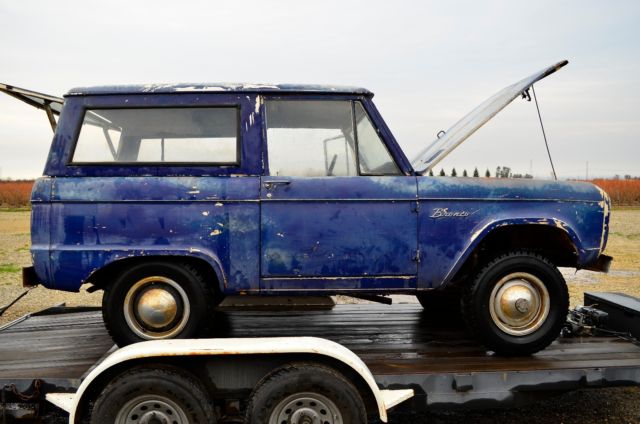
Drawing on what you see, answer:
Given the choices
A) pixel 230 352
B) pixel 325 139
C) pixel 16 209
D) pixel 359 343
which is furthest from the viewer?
pixel 16 209

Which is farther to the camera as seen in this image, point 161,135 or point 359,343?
point 359,343

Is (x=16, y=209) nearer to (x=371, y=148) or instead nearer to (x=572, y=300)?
(x=572, y=300)

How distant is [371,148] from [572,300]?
233 inches

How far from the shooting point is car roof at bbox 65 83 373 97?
3.69 m

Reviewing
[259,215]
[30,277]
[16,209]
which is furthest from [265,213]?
[16,209]

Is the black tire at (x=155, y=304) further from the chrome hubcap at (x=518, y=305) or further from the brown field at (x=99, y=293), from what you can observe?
the brown field at (x=99, y=293)

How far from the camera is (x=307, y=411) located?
303cm

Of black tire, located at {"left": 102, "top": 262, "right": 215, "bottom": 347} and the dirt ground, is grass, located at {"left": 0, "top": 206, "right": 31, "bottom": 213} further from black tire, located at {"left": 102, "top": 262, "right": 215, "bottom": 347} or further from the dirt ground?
black tire, located at {"left": 102, "top": 262, "right": 215, "bottom": 347}

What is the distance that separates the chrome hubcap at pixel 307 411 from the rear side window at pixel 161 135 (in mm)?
1639

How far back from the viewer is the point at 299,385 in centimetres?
301

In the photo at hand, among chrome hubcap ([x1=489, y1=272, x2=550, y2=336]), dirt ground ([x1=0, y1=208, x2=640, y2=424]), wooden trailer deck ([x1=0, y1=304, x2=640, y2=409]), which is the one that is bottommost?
dirt ground ([x1=0, y1=208, x2=640, y2=424])

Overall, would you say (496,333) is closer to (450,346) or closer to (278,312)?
(450,346)

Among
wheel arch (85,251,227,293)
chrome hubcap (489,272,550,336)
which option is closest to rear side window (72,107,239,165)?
wheel arch (85,251,227,293)

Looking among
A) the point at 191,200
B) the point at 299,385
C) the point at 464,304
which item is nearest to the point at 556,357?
the point at 464,304
